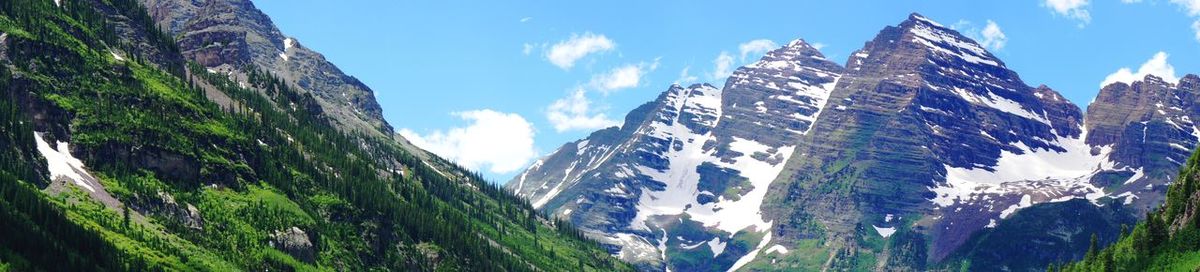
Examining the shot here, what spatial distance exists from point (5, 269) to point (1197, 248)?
154 metres

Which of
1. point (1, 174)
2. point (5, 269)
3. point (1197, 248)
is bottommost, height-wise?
point (5, 269)

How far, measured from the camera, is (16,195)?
7426 inches

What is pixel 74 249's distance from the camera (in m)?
182

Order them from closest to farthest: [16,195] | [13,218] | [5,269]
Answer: [5,269]
[13,218]
[16,195]

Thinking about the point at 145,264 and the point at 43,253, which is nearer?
the point at 43,253

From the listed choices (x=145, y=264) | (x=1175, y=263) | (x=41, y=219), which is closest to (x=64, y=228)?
(x=41, y=219)

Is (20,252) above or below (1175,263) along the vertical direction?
below

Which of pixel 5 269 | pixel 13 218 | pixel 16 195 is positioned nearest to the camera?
pixel 5 269

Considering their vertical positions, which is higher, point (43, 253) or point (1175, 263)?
point (1175, 263)

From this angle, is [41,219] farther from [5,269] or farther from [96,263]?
[5,269]

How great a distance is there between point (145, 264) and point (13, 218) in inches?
999

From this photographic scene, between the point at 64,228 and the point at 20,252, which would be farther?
the point at 64,228

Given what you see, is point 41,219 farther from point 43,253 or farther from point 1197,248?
point 1197,248

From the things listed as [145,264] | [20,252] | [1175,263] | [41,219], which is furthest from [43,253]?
[1175,263]
